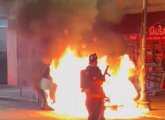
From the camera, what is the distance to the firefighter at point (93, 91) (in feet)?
36.5

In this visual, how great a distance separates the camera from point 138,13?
72.3ft

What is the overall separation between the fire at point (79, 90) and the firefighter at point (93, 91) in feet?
13.2

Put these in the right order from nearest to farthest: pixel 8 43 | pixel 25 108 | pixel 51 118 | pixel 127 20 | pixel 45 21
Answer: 1. pixel 51 118
2. pixel 45 21
3. pixel 25 108
4. pixel 127 20
5. pixel 8 43

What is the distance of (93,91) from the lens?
11188 mm

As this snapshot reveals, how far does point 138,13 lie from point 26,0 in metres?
7.19

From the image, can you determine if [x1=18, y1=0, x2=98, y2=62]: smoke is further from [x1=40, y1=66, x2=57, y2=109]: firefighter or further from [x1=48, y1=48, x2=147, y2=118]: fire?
[x1=40, y1=66, x2=57, y2=109]: firefighter

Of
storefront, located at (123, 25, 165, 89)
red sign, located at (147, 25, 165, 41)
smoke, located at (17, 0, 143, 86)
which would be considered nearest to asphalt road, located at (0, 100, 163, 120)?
smoke, located at (17, 0, 143, 86)

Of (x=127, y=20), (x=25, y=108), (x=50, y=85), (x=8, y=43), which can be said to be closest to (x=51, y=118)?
(x=50, y=85)

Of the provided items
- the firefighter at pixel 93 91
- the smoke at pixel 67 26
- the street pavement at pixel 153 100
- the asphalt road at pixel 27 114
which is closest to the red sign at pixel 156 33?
the street pavement at pixel 153 100

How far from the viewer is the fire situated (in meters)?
Result: 15.5

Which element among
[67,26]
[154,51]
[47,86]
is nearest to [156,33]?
[154,51]

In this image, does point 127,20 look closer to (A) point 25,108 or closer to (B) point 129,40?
(B) point 129,40

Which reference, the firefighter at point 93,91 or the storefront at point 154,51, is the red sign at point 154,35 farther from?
the firefighter at point 93,91

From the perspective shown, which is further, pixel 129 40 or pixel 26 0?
pixel 129 40
